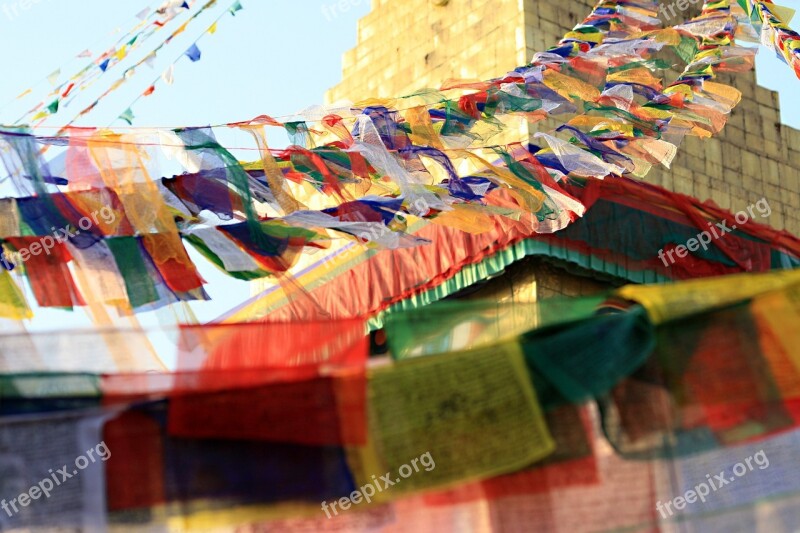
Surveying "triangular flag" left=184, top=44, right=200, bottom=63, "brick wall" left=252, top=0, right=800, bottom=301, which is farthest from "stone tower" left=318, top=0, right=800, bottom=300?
"triangular flag" left=184, top=44, right=200, bottom=63

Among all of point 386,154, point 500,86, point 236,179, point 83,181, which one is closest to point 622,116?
point 500,86

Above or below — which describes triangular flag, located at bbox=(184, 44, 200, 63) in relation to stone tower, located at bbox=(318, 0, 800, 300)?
below

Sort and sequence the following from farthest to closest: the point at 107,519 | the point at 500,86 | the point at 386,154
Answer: the point at 500,86 < the point at 386,154 < the point at 107,519

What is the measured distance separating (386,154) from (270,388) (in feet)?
12.8

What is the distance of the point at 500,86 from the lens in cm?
805

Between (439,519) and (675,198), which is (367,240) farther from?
(675,198)

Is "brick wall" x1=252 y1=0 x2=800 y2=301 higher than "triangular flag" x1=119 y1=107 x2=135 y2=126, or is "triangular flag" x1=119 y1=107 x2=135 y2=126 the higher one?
"brick wall" x1=252 y1=0 x2=800 y2=301

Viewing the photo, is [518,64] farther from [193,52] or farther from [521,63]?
[193,52]

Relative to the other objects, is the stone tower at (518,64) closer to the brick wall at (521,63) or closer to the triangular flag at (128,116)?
the brick wall at (521,63)

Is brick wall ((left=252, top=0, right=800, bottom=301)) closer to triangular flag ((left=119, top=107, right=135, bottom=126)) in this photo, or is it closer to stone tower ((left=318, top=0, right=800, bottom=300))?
stone tower ((left=318, top=0, right=800, bottom=300))

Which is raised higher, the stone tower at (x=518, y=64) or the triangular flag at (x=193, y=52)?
the stone tower at (x=518, y=64)

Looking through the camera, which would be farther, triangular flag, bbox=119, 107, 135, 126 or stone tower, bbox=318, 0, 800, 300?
stone tower, bbox=318, 0, 800, 300

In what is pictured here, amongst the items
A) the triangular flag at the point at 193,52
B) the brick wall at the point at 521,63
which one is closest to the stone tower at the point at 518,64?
the brick wall at the point at 521,63

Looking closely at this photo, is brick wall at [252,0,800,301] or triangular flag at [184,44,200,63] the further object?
brick wall at [252,0,800,301]
